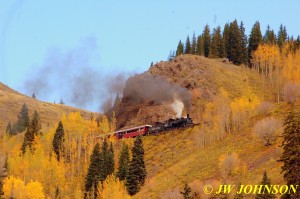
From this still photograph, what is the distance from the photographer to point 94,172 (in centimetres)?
8356

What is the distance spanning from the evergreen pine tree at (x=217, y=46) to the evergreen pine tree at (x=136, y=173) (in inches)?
2579

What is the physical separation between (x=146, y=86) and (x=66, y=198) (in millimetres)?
46211

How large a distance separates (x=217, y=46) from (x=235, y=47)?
5.27 m

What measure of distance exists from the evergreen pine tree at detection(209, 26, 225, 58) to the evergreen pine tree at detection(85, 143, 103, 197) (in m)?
63.7

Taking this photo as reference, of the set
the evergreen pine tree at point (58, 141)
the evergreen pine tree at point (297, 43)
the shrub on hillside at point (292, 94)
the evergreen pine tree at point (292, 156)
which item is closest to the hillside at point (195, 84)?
the evergreen pine tree at point (297, 43)

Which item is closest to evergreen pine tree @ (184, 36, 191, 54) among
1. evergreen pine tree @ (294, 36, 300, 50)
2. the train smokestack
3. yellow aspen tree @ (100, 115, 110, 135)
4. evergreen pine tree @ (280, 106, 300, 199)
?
evergreen pine tree @ (294, 36, 300, 50)

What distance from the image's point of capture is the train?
98.8 meters

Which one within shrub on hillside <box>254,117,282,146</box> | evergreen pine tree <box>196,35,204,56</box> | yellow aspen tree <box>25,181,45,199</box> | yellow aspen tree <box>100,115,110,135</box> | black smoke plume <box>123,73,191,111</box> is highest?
evergreen pine tree <box>196,35,204,56</box>

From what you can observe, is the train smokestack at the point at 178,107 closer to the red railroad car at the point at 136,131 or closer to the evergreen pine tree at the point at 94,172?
the red railroad car at the point at 136,131

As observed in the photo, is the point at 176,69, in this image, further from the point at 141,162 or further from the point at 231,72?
the point at 141,162

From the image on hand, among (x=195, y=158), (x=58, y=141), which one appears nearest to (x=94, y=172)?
(x=195, y=158)

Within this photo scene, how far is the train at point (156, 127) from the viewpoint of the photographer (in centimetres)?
9881

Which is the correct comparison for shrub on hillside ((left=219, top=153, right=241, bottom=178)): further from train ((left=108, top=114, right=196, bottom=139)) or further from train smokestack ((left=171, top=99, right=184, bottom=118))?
train smokestack ((left=171, top=99, right=184, bottom=118))

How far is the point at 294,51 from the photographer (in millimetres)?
131750
